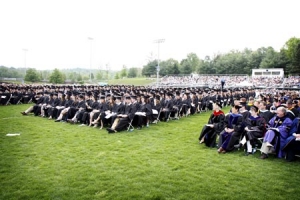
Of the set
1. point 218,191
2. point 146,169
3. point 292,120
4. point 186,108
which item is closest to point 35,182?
point 146,169

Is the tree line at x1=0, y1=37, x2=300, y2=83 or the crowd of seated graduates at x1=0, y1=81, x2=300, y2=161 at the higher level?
the tree line at x1=0, y1=37, x2=300, y2=83

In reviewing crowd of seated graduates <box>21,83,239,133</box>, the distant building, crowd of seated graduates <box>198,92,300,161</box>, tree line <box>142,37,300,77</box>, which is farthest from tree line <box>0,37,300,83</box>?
crowd of seated graduates <box>198,92,300,161</box>

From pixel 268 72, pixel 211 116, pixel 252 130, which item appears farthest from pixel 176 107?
pixel 268 72

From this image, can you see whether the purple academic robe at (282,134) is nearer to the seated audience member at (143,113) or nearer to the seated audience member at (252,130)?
the seated audience member at (252,130)

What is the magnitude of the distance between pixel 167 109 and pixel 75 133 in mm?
5599

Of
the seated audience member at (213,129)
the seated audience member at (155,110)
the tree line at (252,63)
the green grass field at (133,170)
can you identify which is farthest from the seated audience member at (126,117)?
the tree line at (252,63)

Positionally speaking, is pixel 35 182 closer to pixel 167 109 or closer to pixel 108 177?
pixel 108 177

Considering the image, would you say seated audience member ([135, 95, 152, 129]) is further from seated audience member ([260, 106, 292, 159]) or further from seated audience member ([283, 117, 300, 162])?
seated audience member ([283, 117, 300, 162])

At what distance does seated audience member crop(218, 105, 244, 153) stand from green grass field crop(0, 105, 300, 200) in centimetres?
30

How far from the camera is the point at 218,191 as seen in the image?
15.5 ft

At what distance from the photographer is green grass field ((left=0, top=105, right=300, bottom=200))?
466cm

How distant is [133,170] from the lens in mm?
5797

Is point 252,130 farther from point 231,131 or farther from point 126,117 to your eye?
point 126,117

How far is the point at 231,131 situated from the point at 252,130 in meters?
0.63
